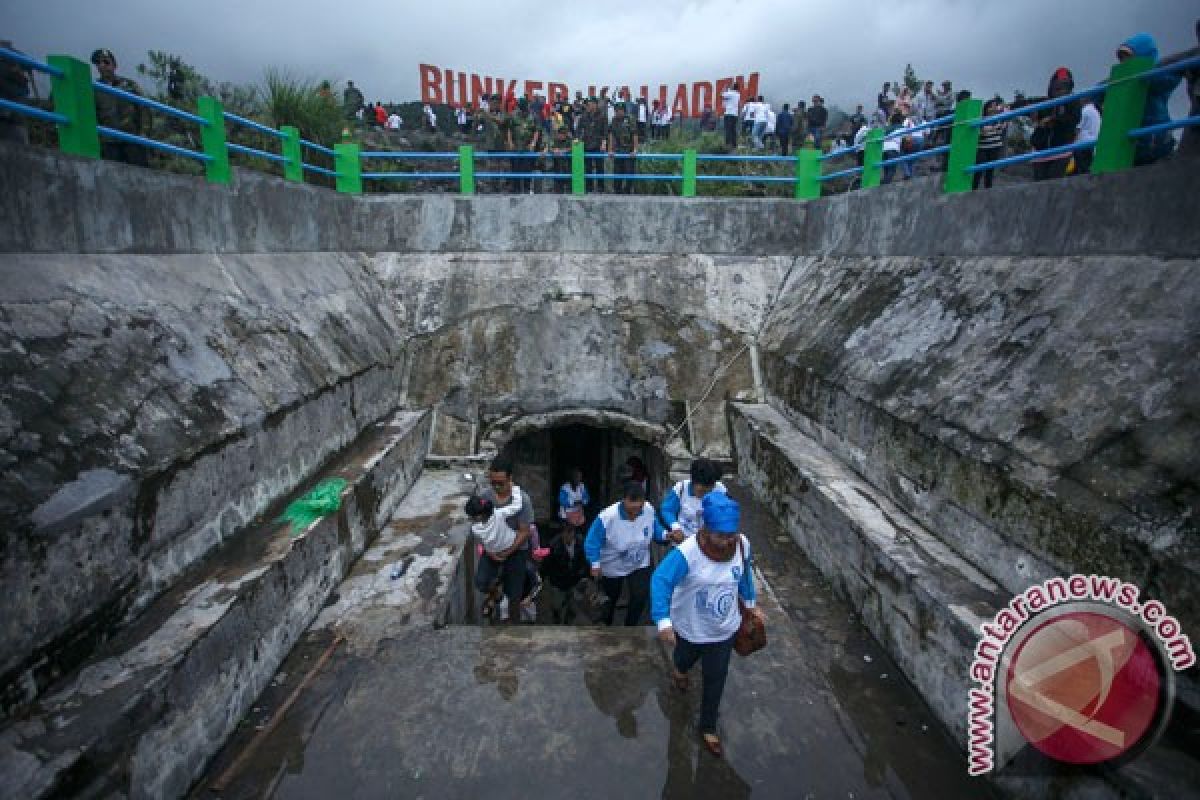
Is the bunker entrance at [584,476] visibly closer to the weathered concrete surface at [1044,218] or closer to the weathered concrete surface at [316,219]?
the weathered concrete surface at [316,219]

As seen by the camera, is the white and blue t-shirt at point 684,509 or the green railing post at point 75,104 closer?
the green railing post at point 75,104

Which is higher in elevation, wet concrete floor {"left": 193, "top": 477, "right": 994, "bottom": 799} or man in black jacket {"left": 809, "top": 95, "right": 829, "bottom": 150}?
man in black jacket {"left": 809, "top": 95, "right": 829, "bottom": 150}

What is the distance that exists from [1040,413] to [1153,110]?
2.73 meters

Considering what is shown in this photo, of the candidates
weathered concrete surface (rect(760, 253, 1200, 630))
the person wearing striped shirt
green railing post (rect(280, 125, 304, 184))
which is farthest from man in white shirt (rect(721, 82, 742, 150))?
green railing post (rect(280, 125, 304, 184))

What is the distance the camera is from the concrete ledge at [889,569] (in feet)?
11.0

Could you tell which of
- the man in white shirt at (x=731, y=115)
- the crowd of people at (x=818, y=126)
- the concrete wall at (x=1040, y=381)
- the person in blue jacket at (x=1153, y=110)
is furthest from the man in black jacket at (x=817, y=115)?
the person in blue jacket at (x=1153, y=110)

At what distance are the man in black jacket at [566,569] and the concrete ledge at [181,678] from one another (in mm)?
3296

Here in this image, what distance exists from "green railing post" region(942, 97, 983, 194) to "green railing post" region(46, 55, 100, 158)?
7595mm

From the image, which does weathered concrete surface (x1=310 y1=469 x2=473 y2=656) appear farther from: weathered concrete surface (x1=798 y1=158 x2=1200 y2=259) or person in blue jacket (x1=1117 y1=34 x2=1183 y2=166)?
person in blue jacket (x1=1117 y1=34 x2=1183 y2=166)


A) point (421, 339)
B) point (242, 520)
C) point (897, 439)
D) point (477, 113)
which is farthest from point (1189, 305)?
point (477, 113)

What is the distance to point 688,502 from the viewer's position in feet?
15.3

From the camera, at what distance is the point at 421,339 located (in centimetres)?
847

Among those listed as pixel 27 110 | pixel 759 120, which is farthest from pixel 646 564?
pixel 759 120

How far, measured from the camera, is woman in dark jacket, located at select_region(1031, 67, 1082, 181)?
19.3 ft
